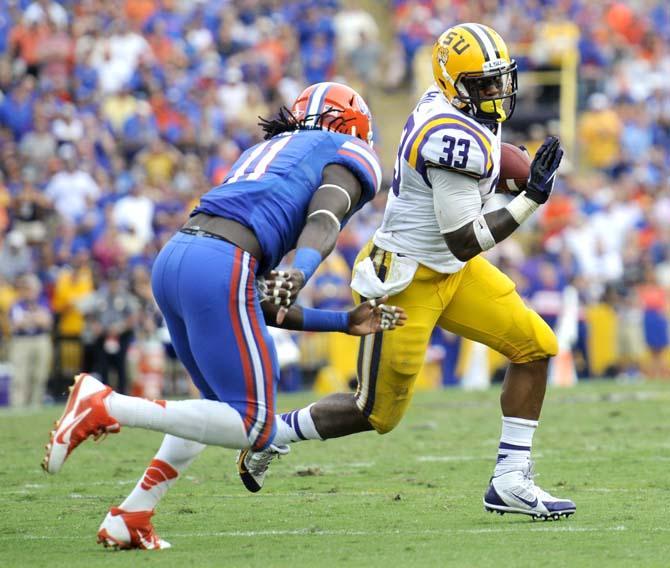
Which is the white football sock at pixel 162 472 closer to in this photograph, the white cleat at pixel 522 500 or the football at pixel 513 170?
the white cleat at pixel 522 500

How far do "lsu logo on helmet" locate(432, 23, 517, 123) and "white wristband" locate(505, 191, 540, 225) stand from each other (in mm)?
347

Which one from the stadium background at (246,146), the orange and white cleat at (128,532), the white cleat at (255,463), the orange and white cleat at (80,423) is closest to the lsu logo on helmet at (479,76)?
the white cleat at (255,463)

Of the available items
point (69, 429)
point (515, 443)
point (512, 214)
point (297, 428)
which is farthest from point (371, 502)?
point (69, 429)

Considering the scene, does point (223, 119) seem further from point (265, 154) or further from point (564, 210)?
point (265, 154)

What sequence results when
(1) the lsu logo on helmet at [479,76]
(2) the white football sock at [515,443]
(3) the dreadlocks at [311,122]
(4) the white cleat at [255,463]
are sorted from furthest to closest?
(4) the white cleat at [255,463] → (2) the white football sock at [515,443] → (1) the lsu logo on helmet at [479,76] → (3) the dreadlocks at [311,122]

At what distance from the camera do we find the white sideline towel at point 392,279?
5.68 meters

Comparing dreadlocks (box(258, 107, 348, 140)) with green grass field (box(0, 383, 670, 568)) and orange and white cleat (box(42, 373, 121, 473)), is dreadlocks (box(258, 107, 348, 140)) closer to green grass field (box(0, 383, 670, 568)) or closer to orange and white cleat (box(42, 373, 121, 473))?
orange and white cleat (box(42, 373, 121, 473))

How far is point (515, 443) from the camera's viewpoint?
18.7 feet

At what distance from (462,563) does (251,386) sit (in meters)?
0.91

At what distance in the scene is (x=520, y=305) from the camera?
579 centimetres

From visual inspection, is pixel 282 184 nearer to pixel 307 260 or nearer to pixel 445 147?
pixel 307 260

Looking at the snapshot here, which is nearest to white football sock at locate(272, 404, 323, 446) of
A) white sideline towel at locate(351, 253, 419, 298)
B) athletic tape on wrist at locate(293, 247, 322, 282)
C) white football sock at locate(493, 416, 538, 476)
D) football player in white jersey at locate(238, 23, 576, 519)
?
football player in white jersey at locate(238, 23, 576, 519)

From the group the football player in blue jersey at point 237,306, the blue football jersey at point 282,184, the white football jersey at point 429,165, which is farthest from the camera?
the white football jersey at point 429,165

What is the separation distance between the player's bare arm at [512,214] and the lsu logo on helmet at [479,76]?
271 mm
